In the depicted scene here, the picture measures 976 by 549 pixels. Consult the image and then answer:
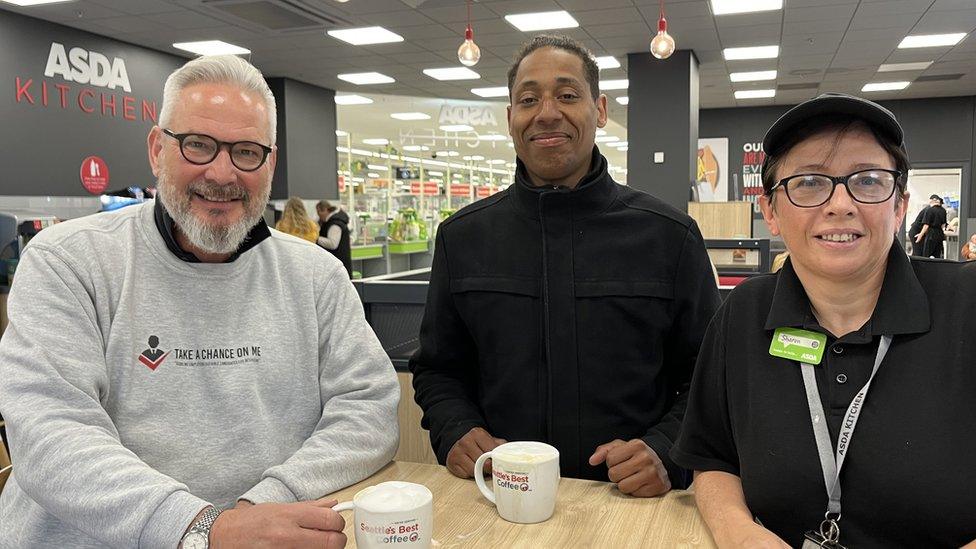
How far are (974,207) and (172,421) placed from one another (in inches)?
627

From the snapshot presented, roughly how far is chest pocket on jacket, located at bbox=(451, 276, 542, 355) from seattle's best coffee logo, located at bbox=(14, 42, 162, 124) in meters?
7.46

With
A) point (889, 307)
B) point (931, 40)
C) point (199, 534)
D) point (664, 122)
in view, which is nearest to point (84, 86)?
point (664, 122)

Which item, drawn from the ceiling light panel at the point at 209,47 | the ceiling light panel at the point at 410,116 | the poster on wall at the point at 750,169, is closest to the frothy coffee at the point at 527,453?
the ceiling light panel at the point at 209,47

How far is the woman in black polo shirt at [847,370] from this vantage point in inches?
41.3

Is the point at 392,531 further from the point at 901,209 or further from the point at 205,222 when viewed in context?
the point at 901,209

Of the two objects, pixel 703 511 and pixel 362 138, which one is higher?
pixel 362 138

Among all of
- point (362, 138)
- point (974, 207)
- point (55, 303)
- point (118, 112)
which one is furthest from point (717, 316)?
point (362, 138)

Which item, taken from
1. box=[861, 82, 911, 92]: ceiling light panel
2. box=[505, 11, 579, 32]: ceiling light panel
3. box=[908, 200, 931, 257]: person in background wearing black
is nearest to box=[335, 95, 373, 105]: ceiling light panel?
box=[505, 11, 579, 32]: ceiling light panel

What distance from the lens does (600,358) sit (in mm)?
1543

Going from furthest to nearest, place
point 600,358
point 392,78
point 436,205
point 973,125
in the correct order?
point 436,205
point 973,125
point 392,78
point 600,358

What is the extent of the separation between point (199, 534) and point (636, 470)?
2.30 feet

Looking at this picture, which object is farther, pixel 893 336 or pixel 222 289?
pixel 222 289

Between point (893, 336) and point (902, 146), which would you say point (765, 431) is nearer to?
point (893, 336)

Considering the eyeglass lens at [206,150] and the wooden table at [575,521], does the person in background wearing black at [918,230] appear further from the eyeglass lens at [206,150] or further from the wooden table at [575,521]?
the eyeglass lens at [206,150]
